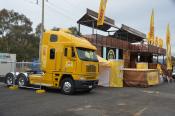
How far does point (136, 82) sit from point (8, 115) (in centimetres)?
1657

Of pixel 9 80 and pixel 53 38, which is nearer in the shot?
pixel 53 38

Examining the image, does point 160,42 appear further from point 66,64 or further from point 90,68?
point 66,64

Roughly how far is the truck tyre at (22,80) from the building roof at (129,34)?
27.5 meters

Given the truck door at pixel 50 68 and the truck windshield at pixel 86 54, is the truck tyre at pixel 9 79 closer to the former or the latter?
the truck door at pixel 50 68

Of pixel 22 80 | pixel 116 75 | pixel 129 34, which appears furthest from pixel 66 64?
pixel 129 34

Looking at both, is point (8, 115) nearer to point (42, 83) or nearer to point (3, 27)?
point (42, 83)

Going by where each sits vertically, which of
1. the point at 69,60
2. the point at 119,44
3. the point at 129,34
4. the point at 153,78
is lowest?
the point at 153,78

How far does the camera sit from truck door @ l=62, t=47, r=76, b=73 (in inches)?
763

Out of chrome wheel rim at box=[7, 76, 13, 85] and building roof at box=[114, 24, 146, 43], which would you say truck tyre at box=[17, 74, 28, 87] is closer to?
chrome wheel rim at box=[7, 76, 13, 85]

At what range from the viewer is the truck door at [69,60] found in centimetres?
1938

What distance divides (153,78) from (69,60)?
472 inches

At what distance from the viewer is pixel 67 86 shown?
19.4m

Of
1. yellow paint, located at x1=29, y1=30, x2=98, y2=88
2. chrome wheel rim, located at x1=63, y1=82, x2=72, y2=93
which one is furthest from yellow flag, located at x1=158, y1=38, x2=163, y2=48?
chrome wheel rim, located at x1=63, y1=82, x2=72, y2=93

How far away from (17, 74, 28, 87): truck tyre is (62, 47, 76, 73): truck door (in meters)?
3.13
